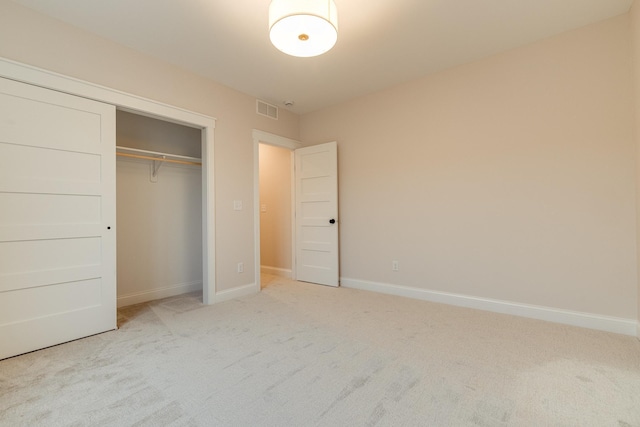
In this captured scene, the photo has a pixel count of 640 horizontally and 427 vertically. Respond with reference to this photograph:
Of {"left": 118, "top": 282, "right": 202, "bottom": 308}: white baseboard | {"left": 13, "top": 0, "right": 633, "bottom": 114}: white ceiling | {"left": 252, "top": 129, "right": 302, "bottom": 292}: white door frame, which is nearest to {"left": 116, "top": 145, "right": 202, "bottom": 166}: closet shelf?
{"left": 252, "top": 129, "right": 302, "bottom": 292}: white door frame

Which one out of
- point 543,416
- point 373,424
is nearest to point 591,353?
point 543,416

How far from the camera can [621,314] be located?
2455mm

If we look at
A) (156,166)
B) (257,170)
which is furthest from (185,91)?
(257,170)

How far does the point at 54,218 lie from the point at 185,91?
1.79 metres

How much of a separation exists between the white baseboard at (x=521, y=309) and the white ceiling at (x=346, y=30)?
2609mm

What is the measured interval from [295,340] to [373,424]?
1061mm

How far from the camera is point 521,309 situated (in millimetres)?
2877

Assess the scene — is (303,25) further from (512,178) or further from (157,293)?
(157,293)

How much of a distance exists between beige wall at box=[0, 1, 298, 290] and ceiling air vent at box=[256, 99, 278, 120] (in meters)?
0.07

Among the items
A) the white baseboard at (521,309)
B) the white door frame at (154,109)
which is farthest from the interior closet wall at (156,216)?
the white baseboard at (521,309)

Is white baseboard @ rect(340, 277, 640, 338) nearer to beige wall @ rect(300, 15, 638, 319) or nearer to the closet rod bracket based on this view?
beige wall @ rect(300, 15, 638, 319)

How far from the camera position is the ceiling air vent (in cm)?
399

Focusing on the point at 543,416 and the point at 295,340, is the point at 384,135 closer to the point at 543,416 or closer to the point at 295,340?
the point at 295,340

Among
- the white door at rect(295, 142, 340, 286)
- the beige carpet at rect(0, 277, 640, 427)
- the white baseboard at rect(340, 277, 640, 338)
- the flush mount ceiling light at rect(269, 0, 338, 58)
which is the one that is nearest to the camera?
the beige carpet at rect(0, 277, 640, 427)
